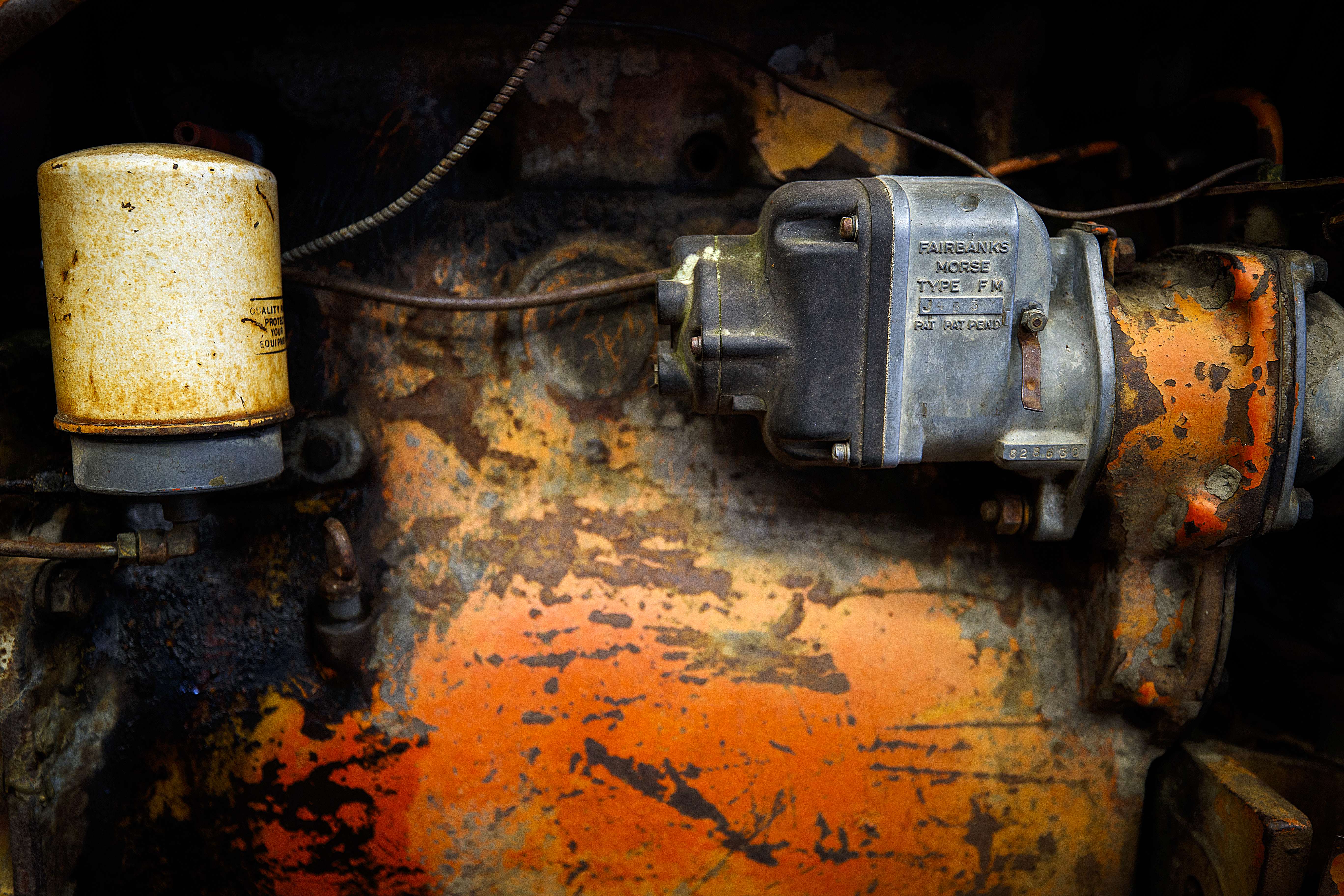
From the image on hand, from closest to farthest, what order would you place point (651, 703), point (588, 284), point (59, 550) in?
point (59, 550), point (651, 703), point (588, 284)

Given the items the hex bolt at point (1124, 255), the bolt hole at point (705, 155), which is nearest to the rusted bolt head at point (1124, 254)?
the hex bolt at point (1124, 255)

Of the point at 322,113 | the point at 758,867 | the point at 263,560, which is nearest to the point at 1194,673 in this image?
the point at 758,867

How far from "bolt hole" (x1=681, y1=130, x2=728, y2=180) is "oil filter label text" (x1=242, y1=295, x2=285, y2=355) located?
63cm

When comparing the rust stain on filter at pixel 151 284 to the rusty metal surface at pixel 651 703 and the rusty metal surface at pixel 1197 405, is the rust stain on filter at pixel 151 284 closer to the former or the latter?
the rusty metal surface at pixel 651 703

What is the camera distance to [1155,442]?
0.91 meters

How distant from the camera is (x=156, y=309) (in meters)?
0.82

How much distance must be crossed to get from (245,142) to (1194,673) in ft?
5.01

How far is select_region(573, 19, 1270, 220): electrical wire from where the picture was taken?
40.9 inches

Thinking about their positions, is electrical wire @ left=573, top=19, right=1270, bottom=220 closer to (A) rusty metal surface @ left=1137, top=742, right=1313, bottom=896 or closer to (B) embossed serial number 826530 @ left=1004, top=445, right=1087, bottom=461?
(B) embossed serial number 826530 @ left=1004, top=445, right=1087, bottom=461

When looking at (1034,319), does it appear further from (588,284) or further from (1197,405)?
(588,284)

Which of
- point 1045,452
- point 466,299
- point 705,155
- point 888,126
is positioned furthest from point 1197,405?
point 466,299

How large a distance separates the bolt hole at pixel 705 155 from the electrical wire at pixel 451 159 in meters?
0.25

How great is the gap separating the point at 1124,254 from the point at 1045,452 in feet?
0.96

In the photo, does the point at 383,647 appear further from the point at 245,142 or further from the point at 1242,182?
the point at 1242,182
